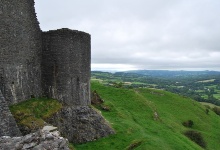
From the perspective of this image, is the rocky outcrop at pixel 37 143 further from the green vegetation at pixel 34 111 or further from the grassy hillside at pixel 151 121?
the grassy hillside at pixel 151 121

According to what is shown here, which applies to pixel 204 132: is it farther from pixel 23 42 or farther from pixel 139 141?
pixel 23 42

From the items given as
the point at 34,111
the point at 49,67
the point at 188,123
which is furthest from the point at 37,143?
the point at 188,123

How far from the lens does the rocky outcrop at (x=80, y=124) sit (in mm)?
28359

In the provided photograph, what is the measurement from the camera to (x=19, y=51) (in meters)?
26.4

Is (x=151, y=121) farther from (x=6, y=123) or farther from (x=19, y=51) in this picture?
(x=6, y=123)

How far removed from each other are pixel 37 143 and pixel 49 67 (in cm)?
1452

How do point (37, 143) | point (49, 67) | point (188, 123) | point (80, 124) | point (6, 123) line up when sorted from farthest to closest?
point (188, 123) → point (49, 67) → point (80, 124) → point (6, 123) → point (37, 143)

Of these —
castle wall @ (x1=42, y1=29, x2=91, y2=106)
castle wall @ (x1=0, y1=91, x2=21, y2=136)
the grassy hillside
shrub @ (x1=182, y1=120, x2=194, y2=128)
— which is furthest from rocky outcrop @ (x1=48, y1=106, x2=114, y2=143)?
shrub @ (x1=182, y1=120, x2=194, y2=128)

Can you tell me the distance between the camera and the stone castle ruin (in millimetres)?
24922

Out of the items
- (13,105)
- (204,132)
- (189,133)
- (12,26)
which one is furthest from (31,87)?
(204,132)

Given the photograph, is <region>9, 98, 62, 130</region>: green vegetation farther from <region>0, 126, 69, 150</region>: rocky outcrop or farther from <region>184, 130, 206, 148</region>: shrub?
<region>184, 130, 206, 148</region>: shrub

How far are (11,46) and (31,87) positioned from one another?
489 cm

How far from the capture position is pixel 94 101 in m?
41.4

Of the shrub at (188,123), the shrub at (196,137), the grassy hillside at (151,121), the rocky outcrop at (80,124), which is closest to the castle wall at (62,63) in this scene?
the rocky outcrop at (80,124)
